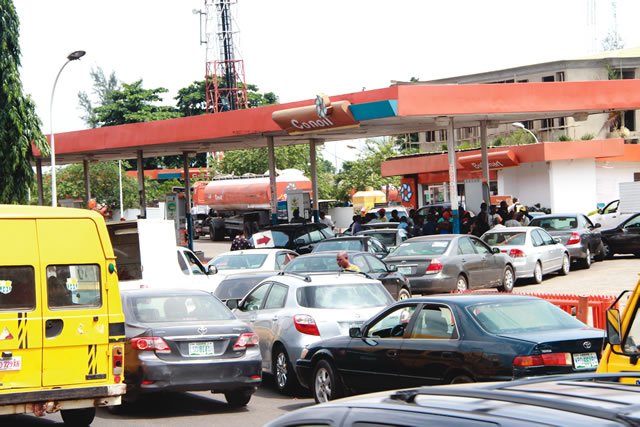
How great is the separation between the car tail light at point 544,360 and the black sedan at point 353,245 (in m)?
15.4

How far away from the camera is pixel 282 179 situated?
59.8 metres

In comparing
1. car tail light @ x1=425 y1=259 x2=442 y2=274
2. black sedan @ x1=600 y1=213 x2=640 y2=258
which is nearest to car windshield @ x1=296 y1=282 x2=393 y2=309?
car tail light @ x1=425 y1=259 x2=442 y2=274

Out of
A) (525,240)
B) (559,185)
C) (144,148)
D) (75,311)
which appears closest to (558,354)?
(75,311)

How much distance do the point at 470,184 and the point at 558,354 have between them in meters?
25.5

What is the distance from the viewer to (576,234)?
3097cm

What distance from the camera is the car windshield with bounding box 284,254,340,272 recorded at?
2209 cm

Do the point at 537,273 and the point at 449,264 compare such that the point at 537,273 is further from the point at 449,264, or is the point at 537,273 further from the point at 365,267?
the point at 365,267

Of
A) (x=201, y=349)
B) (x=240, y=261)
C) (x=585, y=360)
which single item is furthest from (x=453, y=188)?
(x=585, y=360)

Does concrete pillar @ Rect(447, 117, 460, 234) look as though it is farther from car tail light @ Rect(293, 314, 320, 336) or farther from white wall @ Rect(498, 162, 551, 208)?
white wall @ Rect(498, 162, 551, 208)

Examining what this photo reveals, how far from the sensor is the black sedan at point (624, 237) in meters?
32.6

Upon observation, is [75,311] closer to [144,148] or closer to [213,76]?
[144,148]

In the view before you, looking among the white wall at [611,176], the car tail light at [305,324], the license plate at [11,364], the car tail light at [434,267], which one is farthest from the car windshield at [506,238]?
the white wall at [611,176]

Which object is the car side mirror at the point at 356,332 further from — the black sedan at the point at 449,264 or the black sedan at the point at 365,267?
the black sedan at the point at 449,264

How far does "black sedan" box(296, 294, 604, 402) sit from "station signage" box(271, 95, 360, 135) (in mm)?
19853
